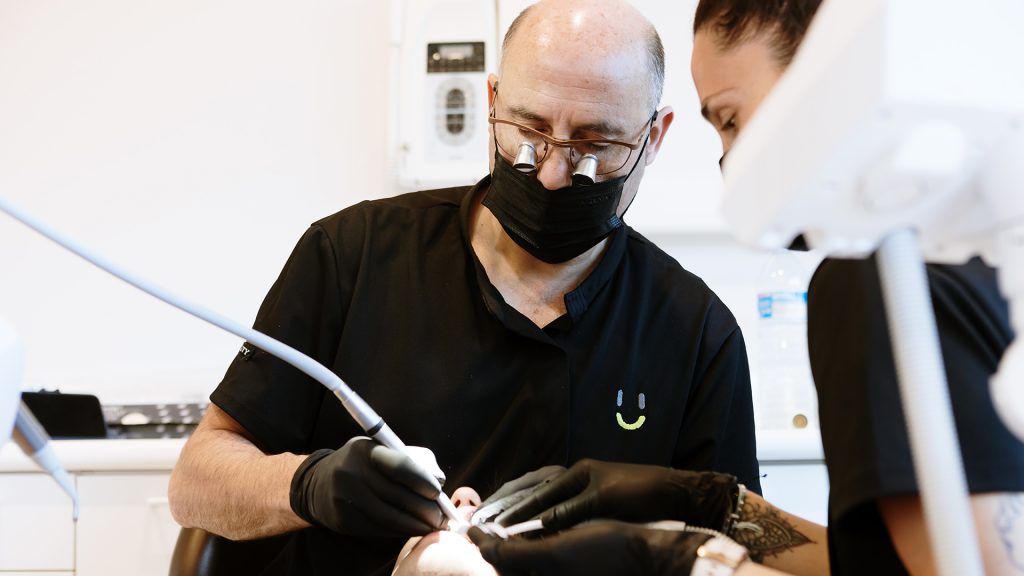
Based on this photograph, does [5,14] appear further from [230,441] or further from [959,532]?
[959,532]

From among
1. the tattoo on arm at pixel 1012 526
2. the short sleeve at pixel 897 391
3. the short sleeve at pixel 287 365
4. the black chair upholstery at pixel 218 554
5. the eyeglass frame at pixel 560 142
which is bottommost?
the black chair upholstery at pixel 218 554

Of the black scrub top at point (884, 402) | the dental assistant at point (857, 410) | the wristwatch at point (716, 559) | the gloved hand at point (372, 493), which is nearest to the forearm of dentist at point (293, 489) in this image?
the gloved hand at point (372, 493)

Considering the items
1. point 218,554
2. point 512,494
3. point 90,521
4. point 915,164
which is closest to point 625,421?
point 512,494

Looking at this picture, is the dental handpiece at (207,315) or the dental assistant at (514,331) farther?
the dental assistant at (514,331)

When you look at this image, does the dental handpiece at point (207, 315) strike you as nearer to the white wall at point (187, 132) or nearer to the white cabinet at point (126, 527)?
the white cabinet at point (126, 527)

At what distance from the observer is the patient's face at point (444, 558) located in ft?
3.84

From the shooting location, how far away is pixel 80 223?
2.81 metres

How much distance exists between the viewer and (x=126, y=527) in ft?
7.11

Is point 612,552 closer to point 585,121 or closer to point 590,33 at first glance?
point 585,121

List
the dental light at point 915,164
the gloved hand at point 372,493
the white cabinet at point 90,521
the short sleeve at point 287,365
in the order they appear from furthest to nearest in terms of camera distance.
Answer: the white cabinet at point 90,521, the short sleeve at point 287,365, the gloved hand at point 372,493, the dental light at point 915,164

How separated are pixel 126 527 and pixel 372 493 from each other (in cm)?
125

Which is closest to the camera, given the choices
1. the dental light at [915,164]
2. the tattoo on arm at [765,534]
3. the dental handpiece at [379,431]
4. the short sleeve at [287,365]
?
the dental light at [915,164]

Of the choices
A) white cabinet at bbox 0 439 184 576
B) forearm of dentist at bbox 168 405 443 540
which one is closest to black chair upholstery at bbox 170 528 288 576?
forearm of dentist at bbox 168 405 443 540

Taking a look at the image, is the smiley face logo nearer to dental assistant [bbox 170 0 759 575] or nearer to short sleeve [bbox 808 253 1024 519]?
dental assistant [bbox 170 0 759 575]
